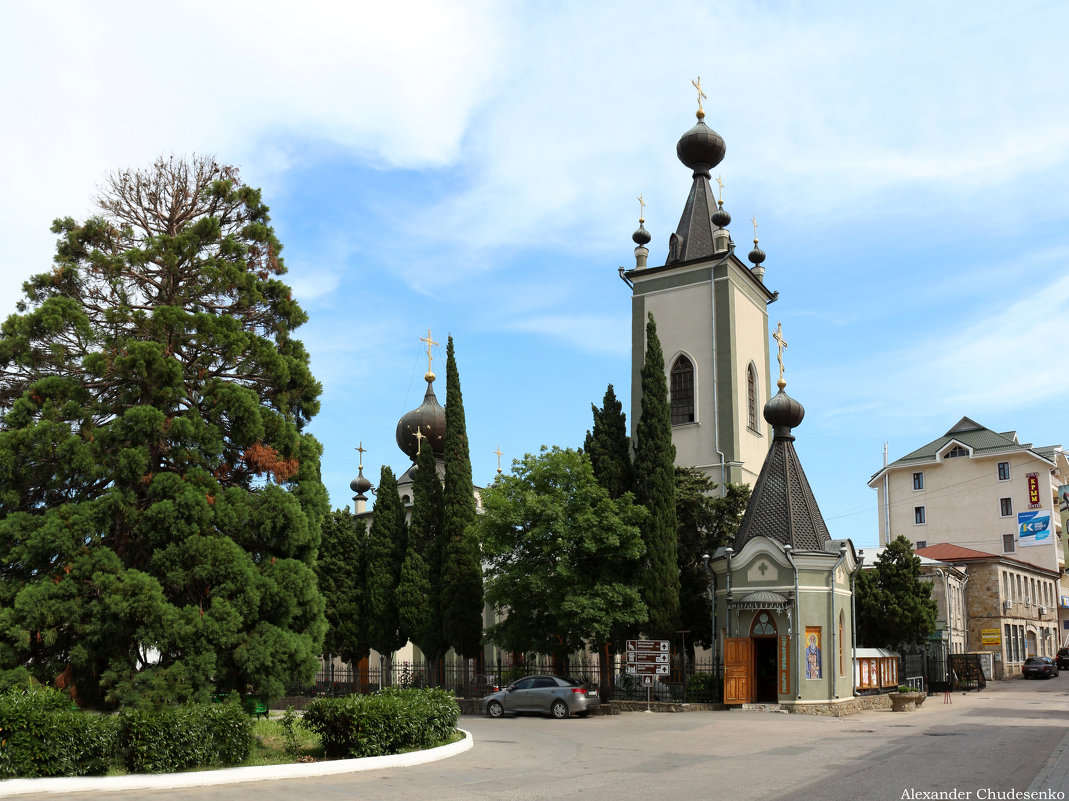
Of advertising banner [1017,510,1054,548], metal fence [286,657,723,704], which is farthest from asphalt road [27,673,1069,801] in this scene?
advertising banner [1017,510,1054,548]

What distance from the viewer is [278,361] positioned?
17594 mm

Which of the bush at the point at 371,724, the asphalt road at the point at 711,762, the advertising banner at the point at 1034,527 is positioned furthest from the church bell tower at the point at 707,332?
the advertising banner at the point at 1034,527

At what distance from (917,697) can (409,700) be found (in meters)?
17.0

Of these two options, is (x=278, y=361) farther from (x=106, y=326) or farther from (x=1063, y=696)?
(x=1063, y=696)

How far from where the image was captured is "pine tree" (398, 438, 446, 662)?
1283 inches

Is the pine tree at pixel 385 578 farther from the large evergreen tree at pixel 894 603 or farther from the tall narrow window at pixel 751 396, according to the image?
the large evergreen tree at pixel 894 603

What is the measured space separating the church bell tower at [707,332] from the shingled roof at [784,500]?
597 cm

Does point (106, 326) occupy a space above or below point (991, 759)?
above

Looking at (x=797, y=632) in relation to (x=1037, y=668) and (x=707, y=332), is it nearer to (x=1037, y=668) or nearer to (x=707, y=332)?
(x=707, y=332)

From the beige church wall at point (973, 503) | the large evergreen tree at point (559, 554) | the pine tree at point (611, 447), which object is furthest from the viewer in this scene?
the beige church wall at point (973, 503)

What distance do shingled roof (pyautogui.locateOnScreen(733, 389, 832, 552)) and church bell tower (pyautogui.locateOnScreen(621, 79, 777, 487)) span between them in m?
5.97

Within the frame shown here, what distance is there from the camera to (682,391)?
38.2m

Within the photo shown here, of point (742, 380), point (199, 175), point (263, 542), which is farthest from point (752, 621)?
point (199, 175)

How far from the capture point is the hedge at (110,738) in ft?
38.7
